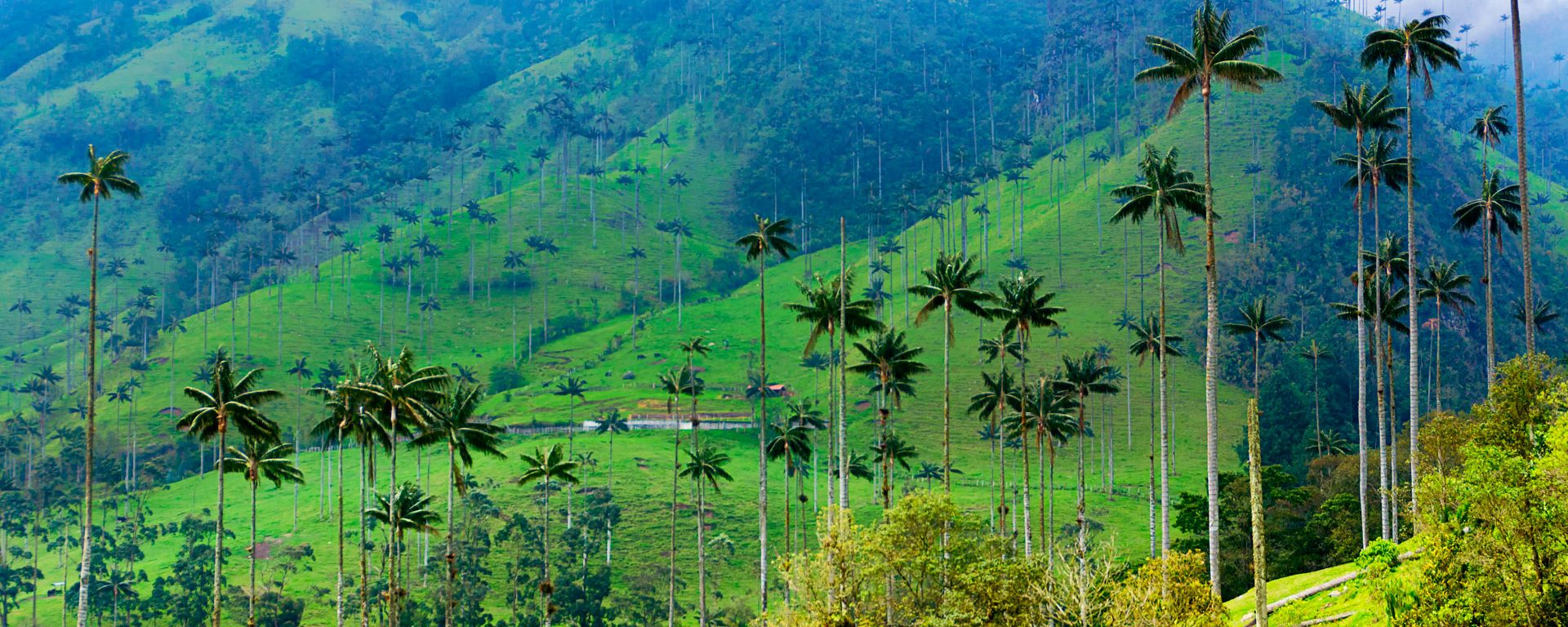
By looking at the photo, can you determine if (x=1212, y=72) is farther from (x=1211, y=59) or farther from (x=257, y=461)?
(x=257, y=461)

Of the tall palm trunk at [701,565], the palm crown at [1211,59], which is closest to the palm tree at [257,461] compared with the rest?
the tall palm trunk at [701,565]

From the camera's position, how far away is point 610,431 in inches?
6919

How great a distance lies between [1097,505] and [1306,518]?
41514mm

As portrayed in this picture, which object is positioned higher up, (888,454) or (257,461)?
(257,461)

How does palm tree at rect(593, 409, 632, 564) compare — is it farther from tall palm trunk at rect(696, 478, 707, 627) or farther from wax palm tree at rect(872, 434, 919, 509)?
wax palm tree at rect(872, 434, 919, 509)

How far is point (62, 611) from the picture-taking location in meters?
130

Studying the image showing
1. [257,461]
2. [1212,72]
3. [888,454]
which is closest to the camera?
[1212,72]

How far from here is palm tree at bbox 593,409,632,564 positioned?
438 ft

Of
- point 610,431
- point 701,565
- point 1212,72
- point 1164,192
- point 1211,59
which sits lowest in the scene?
point 701,565

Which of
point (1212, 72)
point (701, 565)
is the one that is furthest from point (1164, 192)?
point (701, 565)

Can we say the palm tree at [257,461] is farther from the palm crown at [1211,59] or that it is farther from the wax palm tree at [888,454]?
the palm crown at [1211,59]

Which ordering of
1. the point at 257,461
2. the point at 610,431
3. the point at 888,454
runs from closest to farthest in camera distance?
the point at 257,461, the point at 888,454, the point at 610,431

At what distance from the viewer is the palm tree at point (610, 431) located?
438 feet

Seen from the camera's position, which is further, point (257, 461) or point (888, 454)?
point (888, 454)
